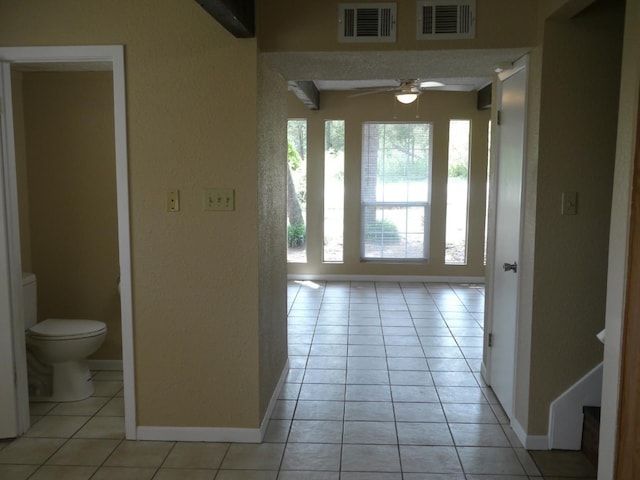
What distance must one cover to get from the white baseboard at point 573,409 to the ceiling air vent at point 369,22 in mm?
1926

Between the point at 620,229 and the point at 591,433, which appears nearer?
the point at 620,229

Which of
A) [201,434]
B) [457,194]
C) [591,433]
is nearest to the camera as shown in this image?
[591,433]

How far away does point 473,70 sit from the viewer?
3.17m

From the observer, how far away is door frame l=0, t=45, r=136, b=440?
2.71 m

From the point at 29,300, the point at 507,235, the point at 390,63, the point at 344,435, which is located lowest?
the point at 344,435

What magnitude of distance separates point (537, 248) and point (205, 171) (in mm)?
1654

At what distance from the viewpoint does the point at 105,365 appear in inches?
153

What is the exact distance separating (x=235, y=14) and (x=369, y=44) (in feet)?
2.33

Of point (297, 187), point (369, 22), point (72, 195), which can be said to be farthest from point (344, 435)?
point (297, 187)

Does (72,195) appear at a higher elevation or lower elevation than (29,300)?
higher

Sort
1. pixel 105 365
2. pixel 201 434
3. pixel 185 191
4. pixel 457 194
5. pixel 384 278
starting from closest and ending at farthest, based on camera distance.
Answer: pixel 185 191
pixel 201 434
pixel 105 365
pixel 457 194
pixel 384 278

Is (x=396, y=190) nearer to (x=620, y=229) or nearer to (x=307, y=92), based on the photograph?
(x=307, y=92)

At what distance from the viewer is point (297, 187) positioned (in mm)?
7352

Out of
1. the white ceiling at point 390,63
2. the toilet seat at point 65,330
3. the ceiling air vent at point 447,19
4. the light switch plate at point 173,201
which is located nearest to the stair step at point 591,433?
the white ceiling at point 390,63
